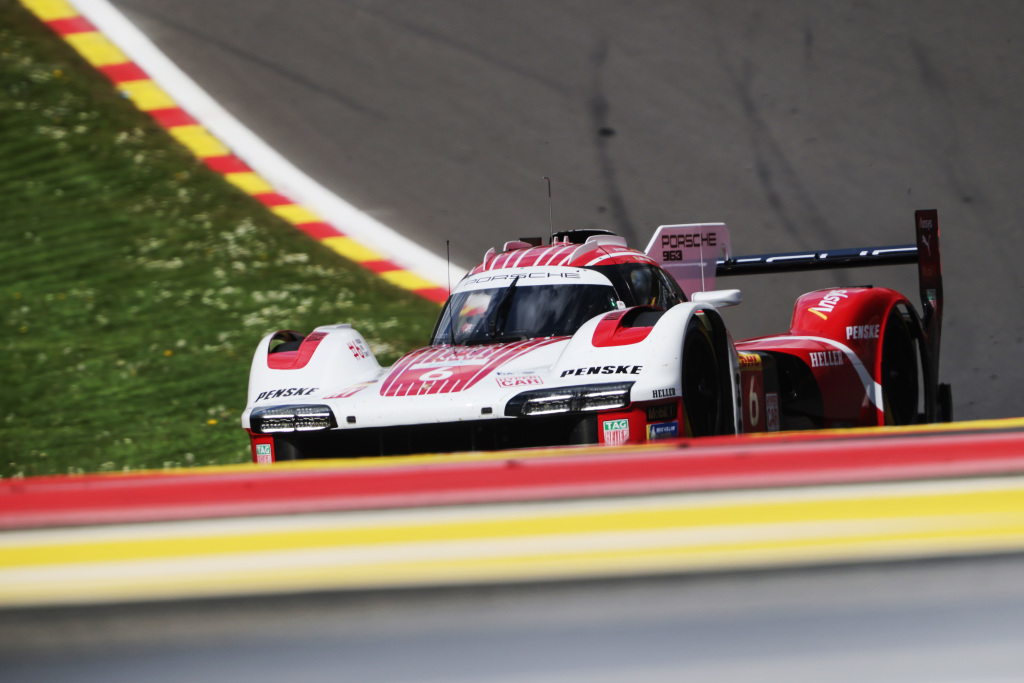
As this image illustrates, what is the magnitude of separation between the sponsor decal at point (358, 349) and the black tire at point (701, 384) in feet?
5.11

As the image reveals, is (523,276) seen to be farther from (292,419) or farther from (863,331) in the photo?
(863,331)

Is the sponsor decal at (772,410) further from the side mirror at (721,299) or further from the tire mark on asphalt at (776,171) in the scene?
the tire mark on asphalt at (776,171)

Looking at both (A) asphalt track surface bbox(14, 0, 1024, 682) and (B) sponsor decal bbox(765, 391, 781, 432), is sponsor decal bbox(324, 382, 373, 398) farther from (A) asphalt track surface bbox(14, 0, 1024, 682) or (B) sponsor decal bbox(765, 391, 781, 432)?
(A) asphalt track surface bbox(14, 0, 1024, 682)

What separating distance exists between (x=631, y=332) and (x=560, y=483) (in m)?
2.99

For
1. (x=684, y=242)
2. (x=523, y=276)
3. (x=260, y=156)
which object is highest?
(x=260, y=156)

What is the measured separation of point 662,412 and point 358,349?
1.67 m

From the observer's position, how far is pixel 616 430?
4.04 m

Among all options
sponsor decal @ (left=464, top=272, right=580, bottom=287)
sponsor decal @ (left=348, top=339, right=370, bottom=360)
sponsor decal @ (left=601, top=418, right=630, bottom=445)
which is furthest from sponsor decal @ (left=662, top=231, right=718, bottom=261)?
sponsor decal @ (left=601, top=418, right=630, bottom=445)

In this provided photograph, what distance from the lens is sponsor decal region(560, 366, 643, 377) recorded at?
4.15m

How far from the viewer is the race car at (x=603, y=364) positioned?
419 centimetres

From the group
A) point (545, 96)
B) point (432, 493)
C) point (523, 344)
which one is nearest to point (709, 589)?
point (432, 493)

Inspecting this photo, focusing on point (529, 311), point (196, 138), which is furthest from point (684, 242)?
point (196, 138)

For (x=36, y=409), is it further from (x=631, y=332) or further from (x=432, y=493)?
(x=432, y=493)

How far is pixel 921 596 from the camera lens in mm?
1401
